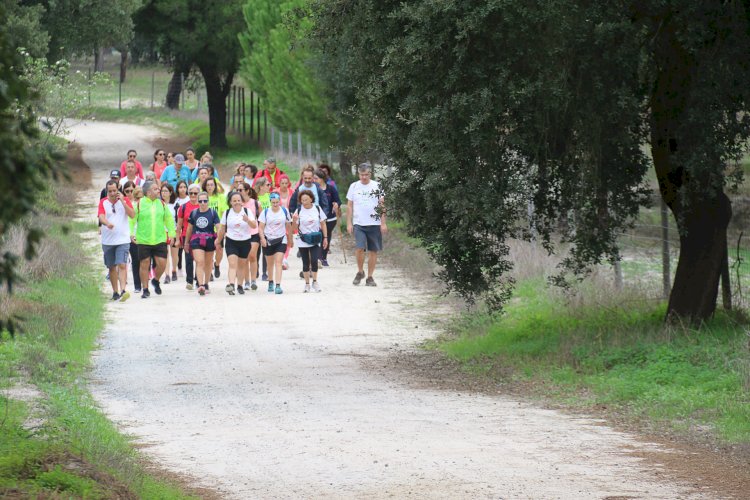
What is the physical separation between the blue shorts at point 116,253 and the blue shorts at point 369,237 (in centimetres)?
371

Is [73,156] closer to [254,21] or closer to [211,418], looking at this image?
[254,21]

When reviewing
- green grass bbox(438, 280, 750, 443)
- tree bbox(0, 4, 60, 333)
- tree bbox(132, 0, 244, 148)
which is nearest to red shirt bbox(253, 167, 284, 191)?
green grass bbox(438, 280, 750, 443)

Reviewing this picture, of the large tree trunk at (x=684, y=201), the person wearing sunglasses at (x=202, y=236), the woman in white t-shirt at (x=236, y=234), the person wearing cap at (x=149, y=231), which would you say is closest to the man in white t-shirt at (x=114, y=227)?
the person wearing cap at (x=149, y=231)

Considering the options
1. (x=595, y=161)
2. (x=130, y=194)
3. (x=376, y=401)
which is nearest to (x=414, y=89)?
(x=595, y=161)

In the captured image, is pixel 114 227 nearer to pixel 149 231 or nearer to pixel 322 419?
pixel 149 231

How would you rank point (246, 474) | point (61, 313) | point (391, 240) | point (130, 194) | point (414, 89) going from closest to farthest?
point (246, 474) < point (414, 89) < point (61, 313) < point (130, 194) < point (391, 240)

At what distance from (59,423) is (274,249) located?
1041cm

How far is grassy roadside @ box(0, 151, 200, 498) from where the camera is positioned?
275 inches

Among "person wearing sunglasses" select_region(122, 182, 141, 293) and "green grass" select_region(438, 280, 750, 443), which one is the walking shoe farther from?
"green grass" select_region(438, 280, 750, 443)

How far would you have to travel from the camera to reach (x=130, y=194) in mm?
19469

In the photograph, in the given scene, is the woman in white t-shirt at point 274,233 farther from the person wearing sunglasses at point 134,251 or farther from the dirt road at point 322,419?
the person wearing sunglasses at point 134,251

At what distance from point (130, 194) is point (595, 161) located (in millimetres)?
9438

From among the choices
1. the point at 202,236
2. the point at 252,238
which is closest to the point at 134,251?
the point at 202,236

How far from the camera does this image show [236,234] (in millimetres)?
19234
